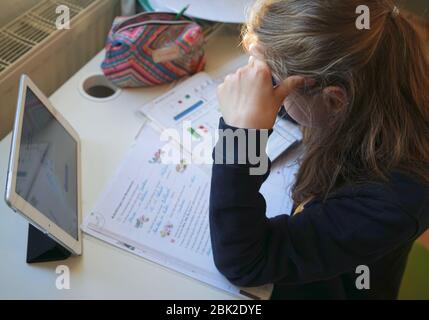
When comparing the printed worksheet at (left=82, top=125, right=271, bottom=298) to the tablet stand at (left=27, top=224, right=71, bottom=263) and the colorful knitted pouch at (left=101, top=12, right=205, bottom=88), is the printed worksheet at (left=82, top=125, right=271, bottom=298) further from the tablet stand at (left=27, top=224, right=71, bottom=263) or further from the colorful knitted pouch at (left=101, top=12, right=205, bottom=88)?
the colorful knitted pouch at (left=101, top=12, right=205, bottom=88)

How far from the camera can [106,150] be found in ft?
2.78

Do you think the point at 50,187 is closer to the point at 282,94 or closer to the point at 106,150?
the point at 106,150

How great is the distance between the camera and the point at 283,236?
67cm

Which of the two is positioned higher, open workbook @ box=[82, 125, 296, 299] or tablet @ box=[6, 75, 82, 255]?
tablet @ box=[6, 75, 82, 255]

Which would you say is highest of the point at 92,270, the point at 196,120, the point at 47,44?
the point at 47,44

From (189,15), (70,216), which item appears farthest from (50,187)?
(189,15)

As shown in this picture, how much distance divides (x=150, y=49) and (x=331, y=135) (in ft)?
1.51

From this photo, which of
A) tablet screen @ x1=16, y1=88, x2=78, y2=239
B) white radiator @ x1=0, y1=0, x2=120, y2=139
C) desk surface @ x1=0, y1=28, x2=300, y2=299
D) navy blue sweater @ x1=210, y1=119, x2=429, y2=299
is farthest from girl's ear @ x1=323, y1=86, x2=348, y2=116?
white radiator @ x1=0, y1=0, x2=120, y2=139

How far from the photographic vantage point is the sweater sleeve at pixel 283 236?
2.05 feet

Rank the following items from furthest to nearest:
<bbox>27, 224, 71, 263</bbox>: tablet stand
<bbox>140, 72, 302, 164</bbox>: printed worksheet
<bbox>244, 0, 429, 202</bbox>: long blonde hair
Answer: <bbox>140, 72, 302, 164</bbox>: printed worksheet
<bbox>27, 224, 71, 263</bbox>: tablet stand
<bbox>244, 0, 429, 202</bbox>: long blonde hair

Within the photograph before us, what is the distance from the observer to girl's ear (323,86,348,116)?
2.01 ft

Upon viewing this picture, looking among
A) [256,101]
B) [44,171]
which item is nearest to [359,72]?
[256,101]

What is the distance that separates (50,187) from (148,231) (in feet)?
0.59

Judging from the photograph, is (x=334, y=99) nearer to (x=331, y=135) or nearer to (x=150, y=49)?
(x=331, y=135)
